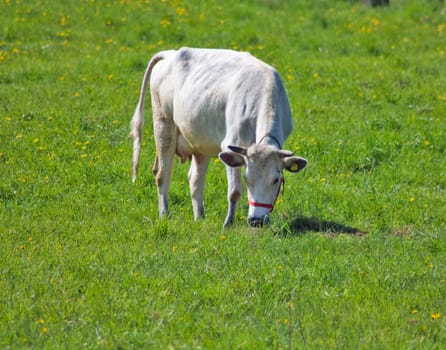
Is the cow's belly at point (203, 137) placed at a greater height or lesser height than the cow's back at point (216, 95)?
lesser

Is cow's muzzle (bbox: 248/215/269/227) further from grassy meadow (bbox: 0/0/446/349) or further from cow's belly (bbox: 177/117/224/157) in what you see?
cow's belly (bbox: 177/117/224/157)

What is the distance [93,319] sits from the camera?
20.5ft

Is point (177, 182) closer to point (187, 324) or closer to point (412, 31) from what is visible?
point (187, 324)

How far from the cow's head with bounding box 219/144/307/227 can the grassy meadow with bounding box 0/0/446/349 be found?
12.2 inches

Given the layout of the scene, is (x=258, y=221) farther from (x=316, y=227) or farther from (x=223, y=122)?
(x=223, y=122)

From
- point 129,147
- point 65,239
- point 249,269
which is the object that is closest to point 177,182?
point 129,147

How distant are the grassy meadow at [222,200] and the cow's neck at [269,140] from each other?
0.86m

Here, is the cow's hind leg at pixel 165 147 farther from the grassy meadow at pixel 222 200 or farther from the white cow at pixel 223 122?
the grassy meadow at pixel 222 200

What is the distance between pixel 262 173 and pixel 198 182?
1.84m

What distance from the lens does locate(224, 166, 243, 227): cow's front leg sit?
875 cm

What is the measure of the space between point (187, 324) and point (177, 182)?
15.1ft

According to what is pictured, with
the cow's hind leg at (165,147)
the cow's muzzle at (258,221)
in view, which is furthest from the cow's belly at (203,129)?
the cow's muzzle at (258,221)

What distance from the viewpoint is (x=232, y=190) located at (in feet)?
28.8

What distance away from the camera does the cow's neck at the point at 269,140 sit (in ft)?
26.7
